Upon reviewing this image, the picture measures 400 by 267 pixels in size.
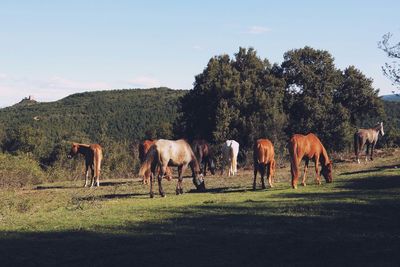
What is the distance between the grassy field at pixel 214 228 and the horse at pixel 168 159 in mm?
1069

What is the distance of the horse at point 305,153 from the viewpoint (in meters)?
18.8

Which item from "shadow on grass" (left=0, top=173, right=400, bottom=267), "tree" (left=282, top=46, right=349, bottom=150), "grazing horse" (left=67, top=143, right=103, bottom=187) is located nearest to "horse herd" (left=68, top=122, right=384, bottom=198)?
"shadow on grass" (left=0, top=173, right=400, bottom=267)

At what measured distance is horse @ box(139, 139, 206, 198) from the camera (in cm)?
1881

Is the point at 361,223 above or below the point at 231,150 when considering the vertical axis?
below

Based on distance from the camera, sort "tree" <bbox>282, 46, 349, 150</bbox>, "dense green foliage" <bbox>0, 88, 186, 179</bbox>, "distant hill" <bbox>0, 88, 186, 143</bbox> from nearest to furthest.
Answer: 1. "tree" <bbox>282, 46, 349, 150</bbox>
2. "dense green foliage" <bbox>0, 88, 186, 179</bbox>
3. "distant hill" <bbox>0, 88, 186, 143</bbox>

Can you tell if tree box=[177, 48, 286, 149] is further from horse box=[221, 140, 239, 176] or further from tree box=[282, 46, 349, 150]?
horse box=[221, 140, 239, 176]

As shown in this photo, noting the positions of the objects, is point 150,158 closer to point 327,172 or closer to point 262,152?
point 262,152

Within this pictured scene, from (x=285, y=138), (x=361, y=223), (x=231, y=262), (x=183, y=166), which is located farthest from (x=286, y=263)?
(x=285, y=138)

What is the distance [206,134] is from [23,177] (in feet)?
60.5

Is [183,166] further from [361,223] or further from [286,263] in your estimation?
[286,263]

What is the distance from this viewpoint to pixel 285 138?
135 feet

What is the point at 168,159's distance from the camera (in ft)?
62.8

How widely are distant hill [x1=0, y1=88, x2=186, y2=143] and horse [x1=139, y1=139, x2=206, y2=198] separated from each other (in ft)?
168

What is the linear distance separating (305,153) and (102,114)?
8301 centimetres
